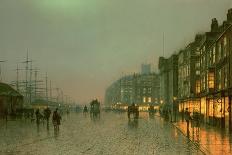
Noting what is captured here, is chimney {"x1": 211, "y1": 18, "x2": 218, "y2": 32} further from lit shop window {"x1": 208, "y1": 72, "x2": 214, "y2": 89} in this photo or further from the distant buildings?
the distant buildings

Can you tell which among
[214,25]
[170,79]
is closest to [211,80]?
[214,25]

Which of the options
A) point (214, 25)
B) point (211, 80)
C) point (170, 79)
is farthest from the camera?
point (170, 79)

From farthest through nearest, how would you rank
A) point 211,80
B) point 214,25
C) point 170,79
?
1. point 170,79
2. point 214,25
3. point 211,80

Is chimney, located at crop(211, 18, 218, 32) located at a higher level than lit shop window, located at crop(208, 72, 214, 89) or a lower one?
higher

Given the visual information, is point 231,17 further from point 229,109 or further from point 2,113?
point 2,113

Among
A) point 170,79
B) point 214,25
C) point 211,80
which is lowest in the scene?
point 211,80

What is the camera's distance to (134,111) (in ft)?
235

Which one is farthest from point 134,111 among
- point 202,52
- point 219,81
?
point 219,81

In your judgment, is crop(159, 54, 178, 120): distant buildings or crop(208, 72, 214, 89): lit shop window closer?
crop(208, 72, 214, 89): lit shop window

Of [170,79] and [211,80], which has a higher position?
[170,79]

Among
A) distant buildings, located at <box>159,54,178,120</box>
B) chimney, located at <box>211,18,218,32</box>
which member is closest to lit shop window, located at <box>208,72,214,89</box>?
chimney, located at <box>211,18,218,32</box>

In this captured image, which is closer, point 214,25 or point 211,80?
point 211,80

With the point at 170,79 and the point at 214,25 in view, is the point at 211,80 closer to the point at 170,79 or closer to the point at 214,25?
the point at 214,25

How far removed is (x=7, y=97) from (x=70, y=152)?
2195 inches
